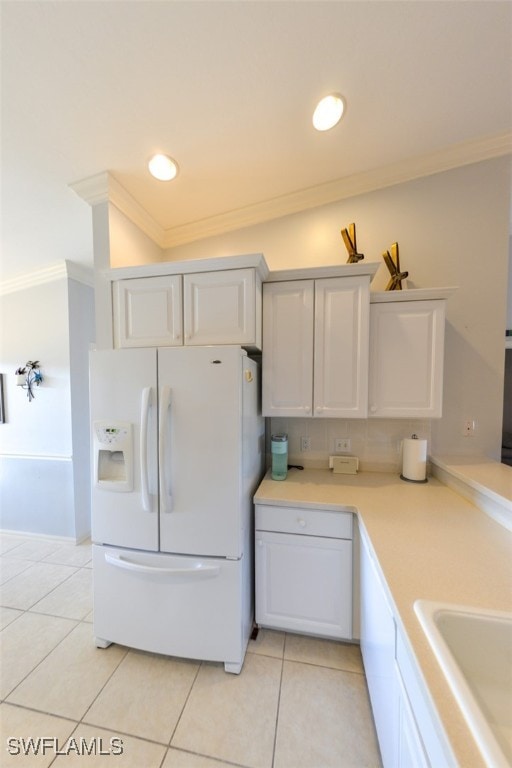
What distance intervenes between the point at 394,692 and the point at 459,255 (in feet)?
7.73

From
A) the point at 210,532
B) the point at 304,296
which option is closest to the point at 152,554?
the point at 210,532

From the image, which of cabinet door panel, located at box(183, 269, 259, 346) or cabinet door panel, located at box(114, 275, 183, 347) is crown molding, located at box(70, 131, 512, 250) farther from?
cabinet door panel, located at box(183, 269, 259, 346)

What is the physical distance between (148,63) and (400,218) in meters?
1.71

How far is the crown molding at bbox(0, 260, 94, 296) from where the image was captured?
9.02 ft

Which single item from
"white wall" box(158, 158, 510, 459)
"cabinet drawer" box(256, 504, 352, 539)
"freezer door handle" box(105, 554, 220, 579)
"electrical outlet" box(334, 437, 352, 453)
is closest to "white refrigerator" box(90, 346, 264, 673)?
"freezer door handle" box(105, 554, 220, 579)

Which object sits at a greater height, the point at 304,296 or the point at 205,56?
the point at 205,56

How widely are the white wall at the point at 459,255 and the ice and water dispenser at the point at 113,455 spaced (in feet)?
6.04

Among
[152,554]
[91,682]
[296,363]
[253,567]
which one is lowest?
[91,682]

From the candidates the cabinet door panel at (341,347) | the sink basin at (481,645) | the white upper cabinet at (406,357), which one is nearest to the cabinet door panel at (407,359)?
the white upper cabinet at (406,357)

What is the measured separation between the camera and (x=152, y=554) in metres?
1.52

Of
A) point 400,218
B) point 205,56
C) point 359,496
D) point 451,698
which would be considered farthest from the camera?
point 400,218

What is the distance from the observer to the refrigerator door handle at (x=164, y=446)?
4.75 ft

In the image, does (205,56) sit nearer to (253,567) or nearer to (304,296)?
(304,296)

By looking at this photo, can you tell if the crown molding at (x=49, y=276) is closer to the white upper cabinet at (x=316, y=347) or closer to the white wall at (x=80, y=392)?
the white wall at (x=80, y=392)
